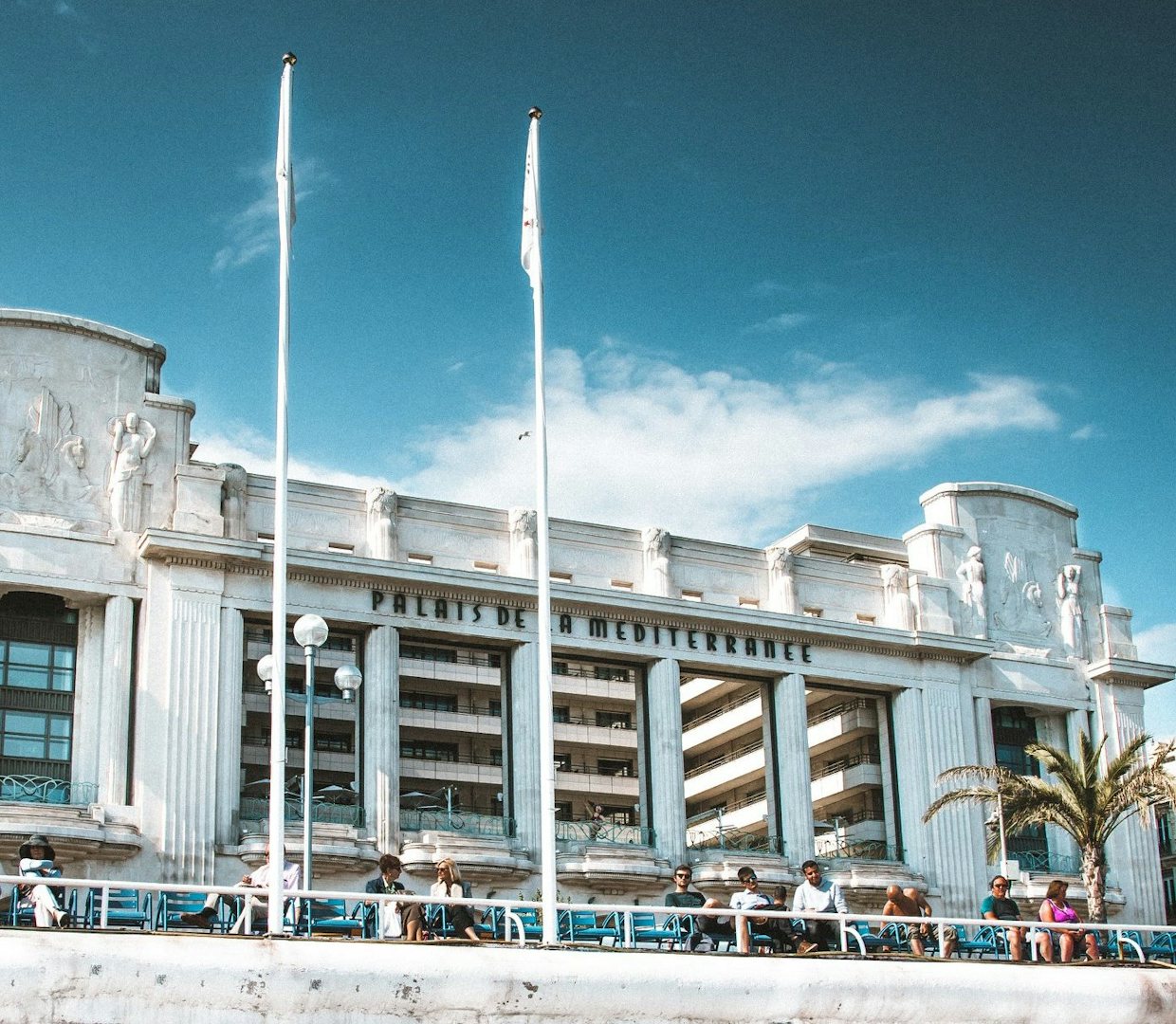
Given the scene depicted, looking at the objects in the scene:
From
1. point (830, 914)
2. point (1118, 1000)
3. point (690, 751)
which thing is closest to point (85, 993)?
point (830, 914)

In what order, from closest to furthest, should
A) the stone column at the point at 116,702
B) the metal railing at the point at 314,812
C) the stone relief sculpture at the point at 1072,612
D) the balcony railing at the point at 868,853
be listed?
the stone column at the point at 116,702 → the metal railing at the point at 314,812 → the balcony railing at the point at 868,853 → the stone relief sculpture at the point at 1072,612

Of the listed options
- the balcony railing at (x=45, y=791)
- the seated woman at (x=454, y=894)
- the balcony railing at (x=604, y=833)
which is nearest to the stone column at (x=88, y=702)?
the balcony railing at (x=45, y=791)

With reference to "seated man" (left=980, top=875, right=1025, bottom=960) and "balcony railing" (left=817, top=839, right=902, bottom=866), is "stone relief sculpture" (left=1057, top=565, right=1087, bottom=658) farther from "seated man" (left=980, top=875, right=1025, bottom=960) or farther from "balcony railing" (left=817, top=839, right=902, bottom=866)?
"seated man" (left=980, top=875, right=1025, bottom=960)

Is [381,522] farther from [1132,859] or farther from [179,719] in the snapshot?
[1132,859]

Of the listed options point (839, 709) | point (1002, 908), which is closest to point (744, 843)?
point (839, 709)

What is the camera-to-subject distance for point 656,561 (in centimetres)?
4619

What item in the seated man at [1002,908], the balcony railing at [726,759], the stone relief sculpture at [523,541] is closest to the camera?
the seated man at [1002,908]

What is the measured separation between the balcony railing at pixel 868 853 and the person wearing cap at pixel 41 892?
27.6 metres

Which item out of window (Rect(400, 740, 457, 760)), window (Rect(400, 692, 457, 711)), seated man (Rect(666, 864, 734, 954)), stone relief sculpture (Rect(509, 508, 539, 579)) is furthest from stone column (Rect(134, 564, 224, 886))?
window (Rect(400, 740, 457, 760))


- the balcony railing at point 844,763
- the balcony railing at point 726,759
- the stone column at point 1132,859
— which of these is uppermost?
the balcony railing at point 726,759

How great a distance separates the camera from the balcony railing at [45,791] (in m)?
37.8

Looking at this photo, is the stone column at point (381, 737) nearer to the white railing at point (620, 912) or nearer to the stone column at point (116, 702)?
the stone column at point (116, 702)

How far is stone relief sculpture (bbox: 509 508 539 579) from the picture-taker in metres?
44.4

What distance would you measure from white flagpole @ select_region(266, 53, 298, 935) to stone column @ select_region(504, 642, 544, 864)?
693 inches
